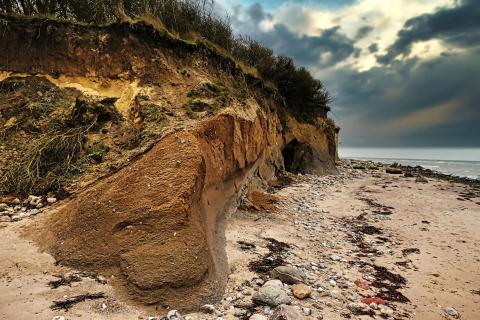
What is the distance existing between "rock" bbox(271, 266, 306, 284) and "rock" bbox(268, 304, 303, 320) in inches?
36.9

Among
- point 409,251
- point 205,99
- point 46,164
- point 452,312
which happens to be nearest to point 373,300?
point 452,312

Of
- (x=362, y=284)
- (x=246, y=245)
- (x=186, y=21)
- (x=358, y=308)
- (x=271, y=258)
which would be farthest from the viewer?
(x=186, y=21)

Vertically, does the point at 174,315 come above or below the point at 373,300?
above

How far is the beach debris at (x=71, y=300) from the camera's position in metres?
3.10

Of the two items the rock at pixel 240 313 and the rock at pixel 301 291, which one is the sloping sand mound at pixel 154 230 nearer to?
the rock at pixel 240 313

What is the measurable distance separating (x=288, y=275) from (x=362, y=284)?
3.93 feet

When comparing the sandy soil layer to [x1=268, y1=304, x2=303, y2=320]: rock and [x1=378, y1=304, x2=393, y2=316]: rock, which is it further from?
[x1=268, y1=304, x2=303, y2=320]: rock

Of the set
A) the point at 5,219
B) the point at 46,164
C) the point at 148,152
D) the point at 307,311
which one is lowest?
the point at 307,311

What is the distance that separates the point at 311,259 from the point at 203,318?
254 cm

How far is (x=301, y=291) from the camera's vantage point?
3895 millimetres

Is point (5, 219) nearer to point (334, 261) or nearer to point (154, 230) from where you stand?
point (154, 230)

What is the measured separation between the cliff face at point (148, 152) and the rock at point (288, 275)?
69 centimetres

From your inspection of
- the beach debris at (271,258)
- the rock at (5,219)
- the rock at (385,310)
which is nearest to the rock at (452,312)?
the rock at (385,310)

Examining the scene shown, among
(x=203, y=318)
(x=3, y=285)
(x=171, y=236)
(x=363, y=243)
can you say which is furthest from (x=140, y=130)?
(x=363, y=243)
